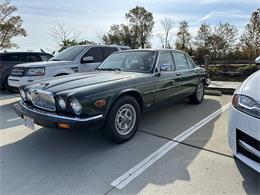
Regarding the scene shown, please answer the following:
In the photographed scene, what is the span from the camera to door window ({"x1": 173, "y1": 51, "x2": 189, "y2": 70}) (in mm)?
4620

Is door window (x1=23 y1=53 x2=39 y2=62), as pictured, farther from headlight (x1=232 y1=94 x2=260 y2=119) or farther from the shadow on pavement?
the shadow on pavement

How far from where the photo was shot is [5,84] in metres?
7.82

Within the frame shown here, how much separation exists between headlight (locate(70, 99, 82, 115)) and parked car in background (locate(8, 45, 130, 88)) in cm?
332

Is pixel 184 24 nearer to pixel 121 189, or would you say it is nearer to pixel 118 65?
pixel 118 65

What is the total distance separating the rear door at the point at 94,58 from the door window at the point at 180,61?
9.04 feet

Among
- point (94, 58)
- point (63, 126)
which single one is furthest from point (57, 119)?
point (94, 58)

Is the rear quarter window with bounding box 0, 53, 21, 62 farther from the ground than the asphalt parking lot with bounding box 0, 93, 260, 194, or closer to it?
farther from the ground

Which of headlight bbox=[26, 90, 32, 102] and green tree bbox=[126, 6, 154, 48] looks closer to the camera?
headlight bbox=[26, 90, 32, 102]

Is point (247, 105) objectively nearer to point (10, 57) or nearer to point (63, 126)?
point (63, 126)

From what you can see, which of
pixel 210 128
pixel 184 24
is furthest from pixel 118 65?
pixel 184 24

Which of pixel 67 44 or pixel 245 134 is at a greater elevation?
pixel 67 44

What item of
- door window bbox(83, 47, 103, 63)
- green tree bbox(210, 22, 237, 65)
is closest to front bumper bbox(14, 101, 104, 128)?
door window bbox(83, 47, 103, 63)

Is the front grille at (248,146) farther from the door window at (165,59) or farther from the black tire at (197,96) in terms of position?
the black tire at (197,96)

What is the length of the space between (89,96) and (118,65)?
1632mm
